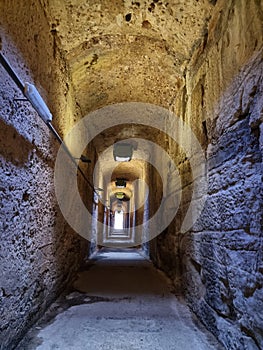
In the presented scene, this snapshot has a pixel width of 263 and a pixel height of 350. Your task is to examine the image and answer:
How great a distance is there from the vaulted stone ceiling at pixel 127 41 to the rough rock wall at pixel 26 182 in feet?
0.77

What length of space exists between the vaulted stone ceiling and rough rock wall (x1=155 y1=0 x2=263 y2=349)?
0.85 ft

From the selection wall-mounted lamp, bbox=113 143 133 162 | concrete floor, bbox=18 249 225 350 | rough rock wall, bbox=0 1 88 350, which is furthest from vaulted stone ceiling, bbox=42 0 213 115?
concrete floor, bbox=18 249 225 350

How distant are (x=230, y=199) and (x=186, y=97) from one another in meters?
1.41

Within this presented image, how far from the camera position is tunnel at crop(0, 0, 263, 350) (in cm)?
127

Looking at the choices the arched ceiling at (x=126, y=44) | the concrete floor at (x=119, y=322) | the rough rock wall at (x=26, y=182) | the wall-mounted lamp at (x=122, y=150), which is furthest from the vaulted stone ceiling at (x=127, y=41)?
the concrete floor at (x=119, y=322)

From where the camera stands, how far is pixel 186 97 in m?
2.51

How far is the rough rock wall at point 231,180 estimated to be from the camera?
119 centimetres

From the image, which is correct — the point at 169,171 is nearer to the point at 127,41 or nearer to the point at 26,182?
the point at 127,41

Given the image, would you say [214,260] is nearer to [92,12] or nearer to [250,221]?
[250,221]

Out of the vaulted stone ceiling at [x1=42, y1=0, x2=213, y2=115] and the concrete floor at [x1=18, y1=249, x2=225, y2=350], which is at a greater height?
the vaulted stone ceiling at [x1=42, y1=0, x2=213, y2=115]

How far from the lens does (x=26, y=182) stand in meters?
1.54

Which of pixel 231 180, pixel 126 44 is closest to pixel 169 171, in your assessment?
pixel 126 44

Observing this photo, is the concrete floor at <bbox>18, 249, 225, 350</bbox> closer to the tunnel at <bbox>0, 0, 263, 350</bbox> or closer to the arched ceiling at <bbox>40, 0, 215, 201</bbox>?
the tunnel at <bbox>0, 0, 263, 350</bbox>

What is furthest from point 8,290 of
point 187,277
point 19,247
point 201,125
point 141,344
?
point 201,125
